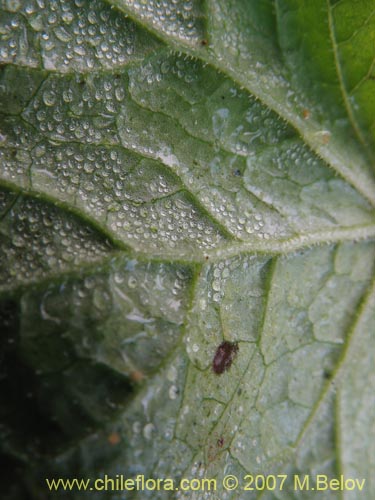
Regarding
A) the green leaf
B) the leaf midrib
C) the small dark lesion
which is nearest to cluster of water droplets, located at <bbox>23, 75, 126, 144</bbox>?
the green leaf

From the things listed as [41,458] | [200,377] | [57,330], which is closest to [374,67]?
[200,377]

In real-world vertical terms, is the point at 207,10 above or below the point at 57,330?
above

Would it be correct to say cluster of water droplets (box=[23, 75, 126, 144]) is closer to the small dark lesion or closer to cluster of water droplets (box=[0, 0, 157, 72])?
cluster of water droplets (box=[0, 0, 157, 72])

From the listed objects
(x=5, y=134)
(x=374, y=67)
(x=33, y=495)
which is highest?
(x=374, y=67)

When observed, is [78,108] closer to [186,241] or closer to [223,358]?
[186,241]

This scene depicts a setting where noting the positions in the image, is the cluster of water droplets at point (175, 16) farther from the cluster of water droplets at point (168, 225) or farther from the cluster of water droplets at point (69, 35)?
the cluster of water droplets at point (168, 225)

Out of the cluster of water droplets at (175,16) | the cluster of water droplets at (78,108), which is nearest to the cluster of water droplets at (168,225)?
the cluster of water droplets at (78,108)

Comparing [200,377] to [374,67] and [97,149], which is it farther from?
[374,67]

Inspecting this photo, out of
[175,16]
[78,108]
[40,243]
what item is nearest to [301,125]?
[175,16]
